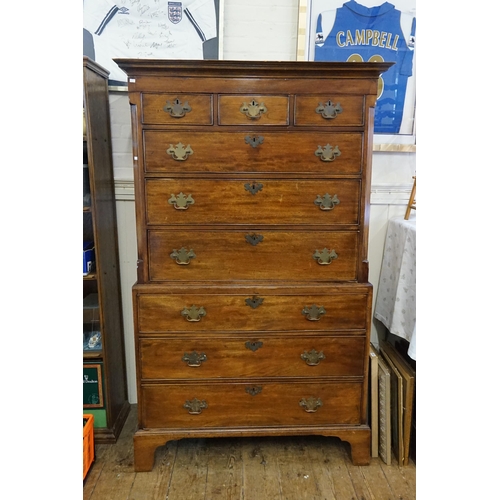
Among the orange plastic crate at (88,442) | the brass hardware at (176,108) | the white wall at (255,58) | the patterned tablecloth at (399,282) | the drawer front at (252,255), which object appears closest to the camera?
the brass hardware at (176,108)

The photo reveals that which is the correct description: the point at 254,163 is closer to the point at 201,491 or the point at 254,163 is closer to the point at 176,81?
the point at 176,81

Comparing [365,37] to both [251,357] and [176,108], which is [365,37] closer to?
[176,108]

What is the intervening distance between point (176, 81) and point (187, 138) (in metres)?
0.23

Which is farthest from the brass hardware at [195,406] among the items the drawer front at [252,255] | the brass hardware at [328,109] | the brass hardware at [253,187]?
the brass hardware at [328,109]

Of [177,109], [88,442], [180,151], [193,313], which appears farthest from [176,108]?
[88,442]

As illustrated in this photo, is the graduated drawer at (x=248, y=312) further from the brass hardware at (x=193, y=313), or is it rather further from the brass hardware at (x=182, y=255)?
the brass hardware at (x=182, y=255)

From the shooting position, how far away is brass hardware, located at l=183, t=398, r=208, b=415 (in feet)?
6.16

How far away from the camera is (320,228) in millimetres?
1785

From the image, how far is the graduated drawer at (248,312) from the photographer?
1801 millimetres

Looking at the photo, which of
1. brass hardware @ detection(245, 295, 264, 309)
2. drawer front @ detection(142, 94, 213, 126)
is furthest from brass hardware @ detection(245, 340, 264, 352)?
drawer front @ detection(142, 94, 213, 126)

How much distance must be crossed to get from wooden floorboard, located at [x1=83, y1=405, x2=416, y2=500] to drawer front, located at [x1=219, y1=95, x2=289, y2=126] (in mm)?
1615

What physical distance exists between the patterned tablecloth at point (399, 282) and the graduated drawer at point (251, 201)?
0.45 metres

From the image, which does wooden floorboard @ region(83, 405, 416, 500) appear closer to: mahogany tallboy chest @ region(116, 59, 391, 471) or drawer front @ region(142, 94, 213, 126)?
mahogany tallboy chest @ region(116, 59, 391, 471)
